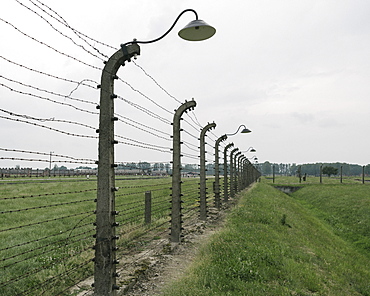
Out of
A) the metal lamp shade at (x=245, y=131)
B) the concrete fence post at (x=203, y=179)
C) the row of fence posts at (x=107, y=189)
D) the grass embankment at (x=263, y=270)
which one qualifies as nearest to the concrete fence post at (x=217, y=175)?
the metal lamp shade at (x=245, y=131)

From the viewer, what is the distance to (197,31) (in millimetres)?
5082

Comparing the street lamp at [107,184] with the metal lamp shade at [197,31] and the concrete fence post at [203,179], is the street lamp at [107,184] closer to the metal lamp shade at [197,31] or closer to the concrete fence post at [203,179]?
the metal lamp shade at [197,31]

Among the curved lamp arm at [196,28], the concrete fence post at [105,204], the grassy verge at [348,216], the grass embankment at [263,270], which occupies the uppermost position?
the curved lamp arm at [196,28]

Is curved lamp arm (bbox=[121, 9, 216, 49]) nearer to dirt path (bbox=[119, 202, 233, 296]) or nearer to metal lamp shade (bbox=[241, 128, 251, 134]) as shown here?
dirt path (bbox=[119, 202, 233, 296])

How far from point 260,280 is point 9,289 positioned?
15.1 ft

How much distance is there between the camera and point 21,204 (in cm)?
1720

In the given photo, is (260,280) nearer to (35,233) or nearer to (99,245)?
(99,245)

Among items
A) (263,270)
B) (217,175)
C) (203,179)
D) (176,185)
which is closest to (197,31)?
(176,185)

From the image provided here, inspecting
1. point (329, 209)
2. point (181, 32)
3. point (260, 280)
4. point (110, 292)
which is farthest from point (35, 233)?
point (329, 209)

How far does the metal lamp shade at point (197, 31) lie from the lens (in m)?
4.93

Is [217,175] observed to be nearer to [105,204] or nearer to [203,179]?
[203,179]

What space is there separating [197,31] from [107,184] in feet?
9.63

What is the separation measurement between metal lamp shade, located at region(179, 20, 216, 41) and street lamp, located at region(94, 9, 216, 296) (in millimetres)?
940

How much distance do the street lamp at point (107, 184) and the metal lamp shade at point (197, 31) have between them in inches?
37.0
